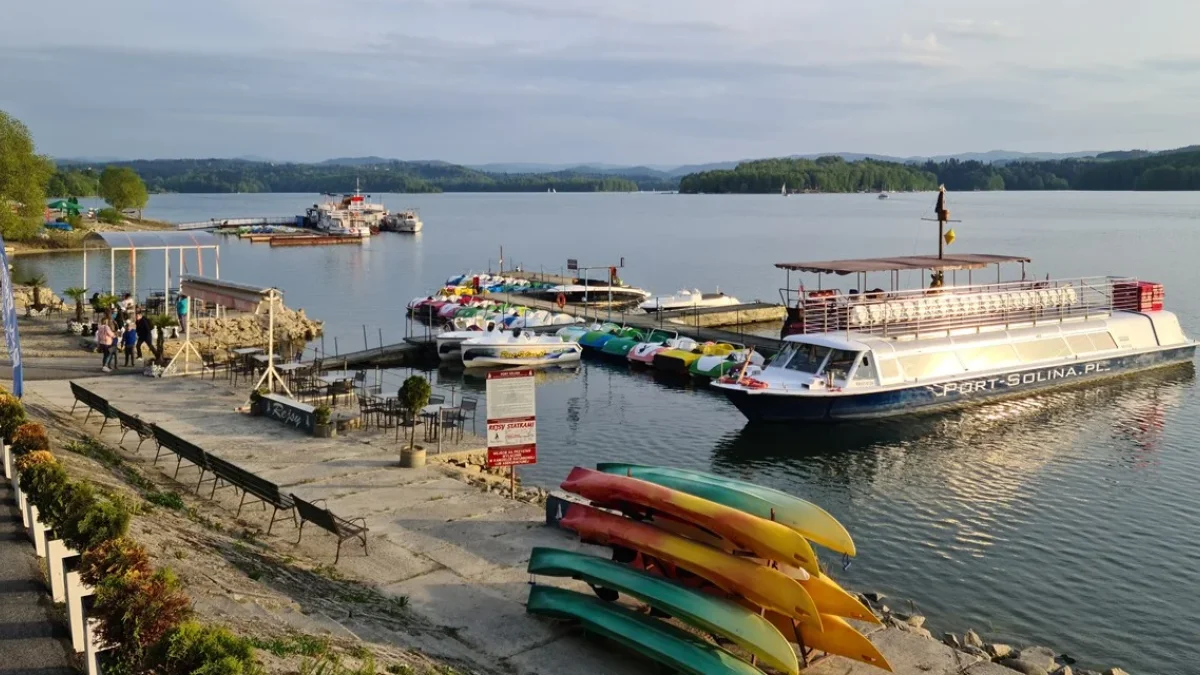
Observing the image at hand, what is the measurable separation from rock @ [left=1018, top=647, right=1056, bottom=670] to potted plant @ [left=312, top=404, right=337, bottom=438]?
1448 centimetres

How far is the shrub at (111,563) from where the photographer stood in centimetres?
862

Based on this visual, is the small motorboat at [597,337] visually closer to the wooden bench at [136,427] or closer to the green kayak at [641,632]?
the wooden bench at [136,427]

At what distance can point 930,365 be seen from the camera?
107 ft

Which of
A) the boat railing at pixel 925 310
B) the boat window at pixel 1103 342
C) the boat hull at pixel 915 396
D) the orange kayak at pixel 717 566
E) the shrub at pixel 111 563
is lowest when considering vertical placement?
the boat hull at pixel 915 396

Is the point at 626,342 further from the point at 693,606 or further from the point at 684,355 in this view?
the point at 693,606

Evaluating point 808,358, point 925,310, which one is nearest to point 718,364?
point 808,358

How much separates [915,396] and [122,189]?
123 meters

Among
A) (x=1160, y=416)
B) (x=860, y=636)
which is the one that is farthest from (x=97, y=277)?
(x=860, y=636)

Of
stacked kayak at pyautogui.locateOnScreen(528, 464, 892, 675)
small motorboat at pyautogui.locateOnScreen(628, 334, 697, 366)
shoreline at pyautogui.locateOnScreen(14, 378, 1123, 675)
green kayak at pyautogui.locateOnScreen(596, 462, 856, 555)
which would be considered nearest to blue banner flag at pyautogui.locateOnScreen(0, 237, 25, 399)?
shoreline at pyautogui.locateOnScreen(14, 378, 1123, 675)

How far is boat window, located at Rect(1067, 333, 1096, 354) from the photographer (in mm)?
37344

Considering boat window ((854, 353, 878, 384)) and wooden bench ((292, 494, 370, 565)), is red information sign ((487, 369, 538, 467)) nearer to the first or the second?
wooden bench ((292, 494, 370, 565))

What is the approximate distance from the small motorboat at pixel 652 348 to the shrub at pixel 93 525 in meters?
32.6

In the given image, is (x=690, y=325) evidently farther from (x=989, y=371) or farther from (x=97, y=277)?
(x=97, y=277)

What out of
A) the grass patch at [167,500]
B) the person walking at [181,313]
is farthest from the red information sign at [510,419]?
the person walking at [181,313]
